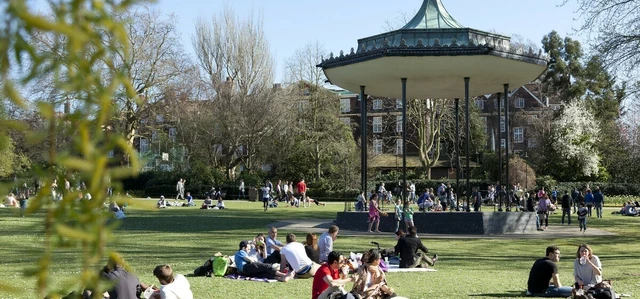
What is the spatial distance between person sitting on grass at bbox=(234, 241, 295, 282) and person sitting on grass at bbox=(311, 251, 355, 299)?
3094 millimetres

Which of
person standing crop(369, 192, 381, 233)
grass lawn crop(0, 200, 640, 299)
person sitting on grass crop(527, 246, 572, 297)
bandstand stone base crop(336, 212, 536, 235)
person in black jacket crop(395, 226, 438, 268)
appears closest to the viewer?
person sitting on grass crop(527, 246, 572, 297)

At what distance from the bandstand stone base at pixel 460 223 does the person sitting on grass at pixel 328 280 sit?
15.5m

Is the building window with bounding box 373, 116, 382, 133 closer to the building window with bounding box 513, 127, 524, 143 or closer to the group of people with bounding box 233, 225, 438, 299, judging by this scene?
the building window with bounding box 513, 127, 524, 143

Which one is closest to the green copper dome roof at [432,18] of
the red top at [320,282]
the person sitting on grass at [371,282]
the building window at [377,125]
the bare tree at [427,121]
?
the person sitting on grass at [371,282]

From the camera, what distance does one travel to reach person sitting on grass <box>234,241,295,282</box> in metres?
14.5

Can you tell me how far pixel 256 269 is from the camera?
14727 millimetres

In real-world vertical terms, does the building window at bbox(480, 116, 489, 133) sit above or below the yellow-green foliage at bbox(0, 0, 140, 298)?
above

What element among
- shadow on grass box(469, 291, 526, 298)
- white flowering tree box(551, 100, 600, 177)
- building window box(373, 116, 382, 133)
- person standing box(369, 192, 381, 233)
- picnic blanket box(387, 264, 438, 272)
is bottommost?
shadow on grass box(469, 291, 526, 298)

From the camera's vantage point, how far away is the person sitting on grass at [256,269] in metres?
14.5

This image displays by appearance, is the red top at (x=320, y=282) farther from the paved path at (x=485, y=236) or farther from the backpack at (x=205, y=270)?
the paved path at (x=485, y=236)

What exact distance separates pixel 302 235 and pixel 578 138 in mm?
43637

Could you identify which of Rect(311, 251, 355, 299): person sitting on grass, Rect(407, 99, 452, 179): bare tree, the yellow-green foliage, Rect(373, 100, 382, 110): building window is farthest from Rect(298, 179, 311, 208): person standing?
the yellow-green foliage

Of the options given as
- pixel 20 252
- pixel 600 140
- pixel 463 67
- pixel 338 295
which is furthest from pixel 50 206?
pixel 600 140

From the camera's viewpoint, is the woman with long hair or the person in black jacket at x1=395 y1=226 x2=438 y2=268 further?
the person in black jacket at x1=395 y1=226 x2=438 y2=268
